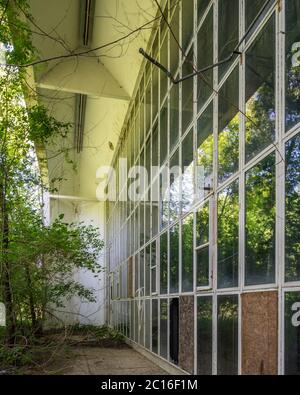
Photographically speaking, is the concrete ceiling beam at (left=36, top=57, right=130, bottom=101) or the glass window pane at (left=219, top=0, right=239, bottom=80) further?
the concrete ceiling beam at (left=36, top=57, right=130, bottom=101)

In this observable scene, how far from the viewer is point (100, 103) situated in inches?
492

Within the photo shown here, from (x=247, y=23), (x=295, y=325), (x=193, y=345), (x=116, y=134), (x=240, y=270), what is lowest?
(x=193, y=345)

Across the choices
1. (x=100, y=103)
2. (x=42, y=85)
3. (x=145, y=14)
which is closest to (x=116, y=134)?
(x=100, y=103)

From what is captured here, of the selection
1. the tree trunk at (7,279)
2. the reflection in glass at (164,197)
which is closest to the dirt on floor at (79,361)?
the tree trunk at (7,279)

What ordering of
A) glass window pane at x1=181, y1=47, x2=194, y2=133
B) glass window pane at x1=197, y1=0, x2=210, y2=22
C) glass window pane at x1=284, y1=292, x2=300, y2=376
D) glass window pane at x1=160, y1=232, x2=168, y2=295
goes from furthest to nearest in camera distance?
glass window pane at x1=160, y1=232, x2=168, y2=295 → glass window pane at x1=181, y1=47, x2=194, y2=133 → glass window pane at x1=197, y1=0, x2=210, y2=22 → glass window pane at x1=284, y1=292, x2=300, y2=376

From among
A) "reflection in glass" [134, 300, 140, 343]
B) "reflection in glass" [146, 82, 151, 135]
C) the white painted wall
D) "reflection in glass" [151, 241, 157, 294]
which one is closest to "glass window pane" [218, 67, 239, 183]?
"reflection in glass" [151, 241, 157, 294]

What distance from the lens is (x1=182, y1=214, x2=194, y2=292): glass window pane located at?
5496 millimetres

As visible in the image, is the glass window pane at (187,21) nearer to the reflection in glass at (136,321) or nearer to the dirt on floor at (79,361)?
the dirt on floor at (79,361)

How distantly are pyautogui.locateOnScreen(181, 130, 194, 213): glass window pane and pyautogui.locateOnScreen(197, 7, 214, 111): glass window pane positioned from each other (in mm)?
613

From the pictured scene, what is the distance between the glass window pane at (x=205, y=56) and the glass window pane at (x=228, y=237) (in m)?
1.27

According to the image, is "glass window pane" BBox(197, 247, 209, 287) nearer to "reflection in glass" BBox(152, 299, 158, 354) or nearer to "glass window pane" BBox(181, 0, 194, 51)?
"reflection in glass" BBox(152, 299, 158, 354)

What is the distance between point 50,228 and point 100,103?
18.5ft
